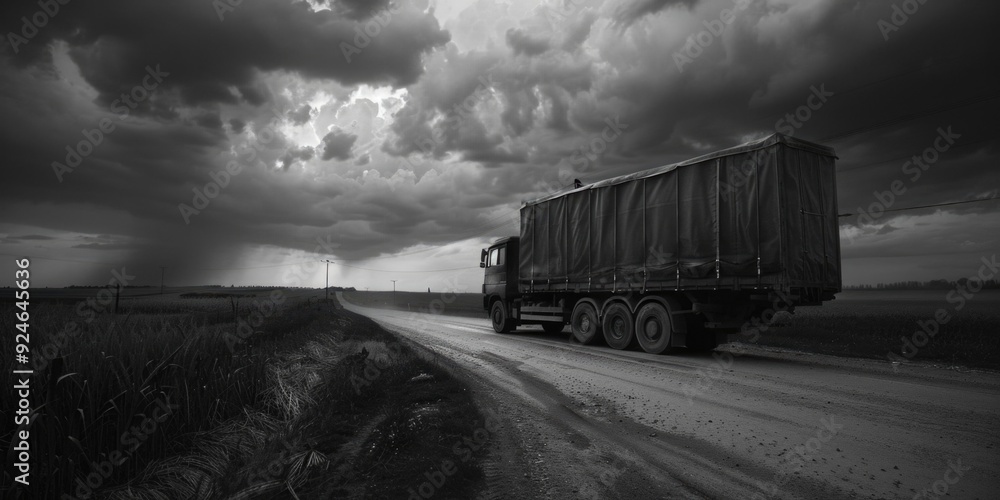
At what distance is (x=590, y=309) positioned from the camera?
14031 millimetres

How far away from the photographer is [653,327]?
1178 centimetres

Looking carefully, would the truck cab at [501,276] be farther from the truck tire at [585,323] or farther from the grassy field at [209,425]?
the grassy field at [209,425]

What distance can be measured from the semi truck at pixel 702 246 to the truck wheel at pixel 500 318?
10.1 feet

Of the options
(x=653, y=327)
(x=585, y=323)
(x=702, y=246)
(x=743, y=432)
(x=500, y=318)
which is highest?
(x=702, y=246)

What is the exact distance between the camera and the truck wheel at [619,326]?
1238cm

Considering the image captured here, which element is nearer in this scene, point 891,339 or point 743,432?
point 743,432

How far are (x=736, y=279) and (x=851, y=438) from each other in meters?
5.93

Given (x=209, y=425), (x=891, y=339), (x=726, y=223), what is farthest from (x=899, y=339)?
(x=209, y=425)

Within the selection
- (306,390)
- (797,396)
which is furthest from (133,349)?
(797,396)

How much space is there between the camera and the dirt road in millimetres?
3553

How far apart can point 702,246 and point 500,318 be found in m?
9.08

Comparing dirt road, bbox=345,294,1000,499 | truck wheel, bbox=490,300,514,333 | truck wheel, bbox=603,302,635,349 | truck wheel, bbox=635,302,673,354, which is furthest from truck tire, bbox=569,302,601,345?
dirt road, bbox=345,294,1000,499

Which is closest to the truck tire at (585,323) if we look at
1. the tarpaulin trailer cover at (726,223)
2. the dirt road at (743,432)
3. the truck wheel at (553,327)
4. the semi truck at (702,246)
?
the semi truck at (702,246)

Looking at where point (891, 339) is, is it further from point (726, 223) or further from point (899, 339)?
point (726, 223)
